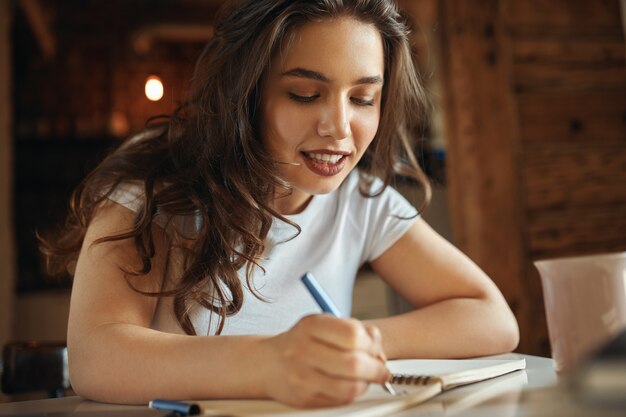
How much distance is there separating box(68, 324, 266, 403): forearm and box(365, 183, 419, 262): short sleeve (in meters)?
0.61

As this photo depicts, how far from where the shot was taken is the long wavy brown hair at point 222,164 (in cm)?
111

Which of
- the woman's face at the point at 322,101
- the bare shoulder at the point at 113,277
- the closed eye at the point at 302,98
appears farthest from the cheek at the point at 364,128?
the bare shoulder at the point at 113,277

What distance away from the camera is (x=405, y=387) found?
80 cm

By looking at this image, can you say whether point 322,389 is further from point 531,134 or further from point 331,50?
point 531,134

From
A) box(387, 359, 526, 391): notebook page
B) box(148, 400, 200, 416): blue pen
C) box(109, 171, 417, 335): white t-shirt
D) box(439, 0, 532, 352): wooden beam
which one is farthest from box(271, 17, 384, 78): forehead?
box(439, 0, 532, 352): wooden beam

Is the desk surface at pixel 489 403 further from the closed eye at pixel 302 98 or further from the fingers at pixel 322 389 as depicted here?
the closed eye at pixel 302 98

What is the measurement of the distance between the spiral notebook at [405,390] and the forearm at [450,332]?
6 centimetres

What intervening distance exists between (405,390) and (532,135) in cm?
246

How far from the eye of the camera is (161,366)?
2.66 ft

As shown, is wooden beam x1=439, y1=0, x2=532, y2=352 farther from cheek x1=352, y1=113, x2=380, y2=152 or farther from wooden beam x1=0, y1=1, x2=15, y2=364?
wooden beam x1=0, y1=1, x2=15, y2=364

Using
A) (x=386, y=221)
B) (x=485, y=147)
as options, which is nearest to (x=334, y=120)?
(x=386, y=221)

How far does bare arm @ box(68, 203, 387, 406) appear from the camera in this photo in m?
0.69

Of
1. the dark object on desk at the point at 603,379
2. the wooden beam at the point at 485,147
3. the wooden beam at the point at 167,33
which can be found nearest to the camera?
the dark object on desk at the point at 603,379

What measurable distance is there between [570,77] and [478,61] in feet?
1.41
